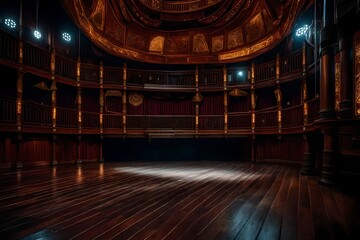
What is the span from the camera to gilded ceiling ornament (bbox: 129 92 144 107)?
13916 mm

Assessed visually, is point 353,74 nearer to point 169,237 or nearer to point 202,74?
point 169,237

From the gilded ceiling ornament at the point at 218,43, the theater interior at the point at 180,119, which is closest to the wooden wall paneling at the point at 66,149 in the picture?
the theater interior at the point at 180,119

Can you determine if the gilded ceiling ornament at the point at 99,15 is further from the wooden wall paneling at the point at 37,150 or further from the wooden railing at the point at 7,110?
the wooden wall paneling at the point at 37,150

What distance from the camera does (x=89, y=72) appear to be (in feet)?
39.9

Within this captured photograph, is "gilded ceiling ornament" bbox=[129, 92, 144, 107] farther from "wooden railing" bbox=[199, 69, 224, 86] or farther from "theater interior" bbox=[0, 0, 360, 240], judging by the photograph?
"wooden railing" bbox=[199, 69, 224, 86]

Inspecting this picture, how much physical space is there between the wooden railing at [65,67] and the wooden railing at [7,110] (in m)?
2.65

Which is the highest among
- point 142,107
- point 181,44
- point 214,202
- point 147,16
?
point 147,16

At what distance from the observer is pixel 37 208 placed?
3537mm

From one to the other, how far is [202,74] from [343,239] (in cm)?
1188

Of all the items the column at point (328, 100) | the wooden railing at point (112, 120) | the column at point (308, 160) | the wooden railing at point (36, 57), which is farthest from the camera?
the wooden railing at point (112, 120)

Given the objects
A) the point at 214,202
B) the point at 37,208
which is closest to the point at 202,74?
the point at 214,202

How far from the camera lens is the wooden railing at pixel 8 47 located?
8.20 m

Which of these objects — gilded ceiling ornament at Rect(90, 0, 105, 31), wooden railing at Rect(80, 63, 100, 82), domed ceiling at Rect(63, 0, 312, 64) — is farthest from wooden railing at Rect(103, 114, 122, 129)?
gilded ceiling ornament at Rect(90, 0, 105, 31)

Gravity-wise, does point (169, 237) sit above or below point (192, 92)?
below
